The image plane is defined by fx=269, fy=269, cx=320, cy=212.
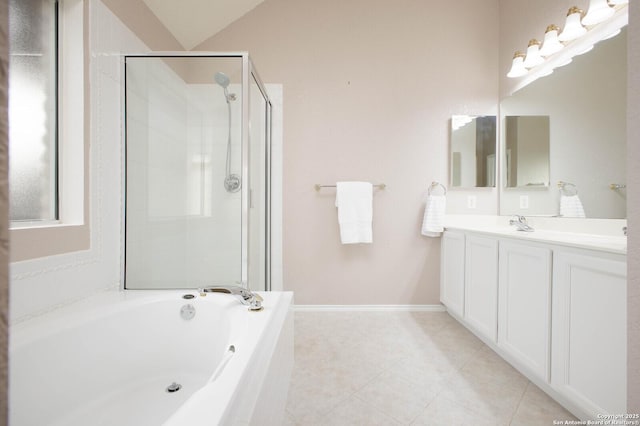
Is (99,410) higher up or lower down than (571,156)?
lower down

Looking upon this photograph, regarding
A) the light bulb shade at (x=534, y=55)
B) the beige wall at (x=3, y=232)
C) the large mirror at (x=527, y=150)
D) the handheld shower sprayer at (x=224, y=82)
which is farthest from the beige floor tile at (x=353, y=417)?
the light bulb shade at (x=534, y=55)

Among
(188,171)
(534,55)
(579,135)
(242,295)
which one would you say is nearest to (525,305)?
(579,135)

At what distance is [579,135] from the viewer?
1.56m

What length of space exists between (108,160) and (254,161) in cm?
75

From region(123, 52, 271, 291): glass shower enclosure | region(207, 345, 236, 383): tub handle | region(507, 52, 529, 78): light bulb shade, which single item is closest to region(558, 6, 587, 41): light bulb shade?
region(507, 52, 529, 78): light bulb shade

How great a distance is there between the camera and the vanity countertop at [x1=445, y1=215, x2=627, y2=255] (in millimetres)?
1062

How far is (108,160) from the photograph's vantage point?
1.40 metres

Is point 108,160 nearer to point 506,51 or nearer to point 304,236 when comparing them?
point 304,236

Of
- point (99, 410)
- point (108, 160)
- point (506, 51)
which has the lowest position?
point (99, 410)

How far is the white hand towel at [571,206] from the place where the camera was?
1572 mm

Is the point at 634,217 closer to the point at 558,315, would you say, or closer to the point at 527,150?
the point at 558,315

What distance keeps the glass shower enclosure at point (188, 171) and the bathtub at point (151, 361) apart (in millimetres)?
277

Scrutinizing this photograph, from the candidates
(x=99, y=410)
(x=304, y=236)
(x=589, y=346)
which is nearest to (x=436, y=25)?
(x=304, y=236)

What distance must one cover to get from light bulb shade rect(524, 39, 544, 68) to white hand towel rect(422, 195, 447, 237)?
3.54 feet
